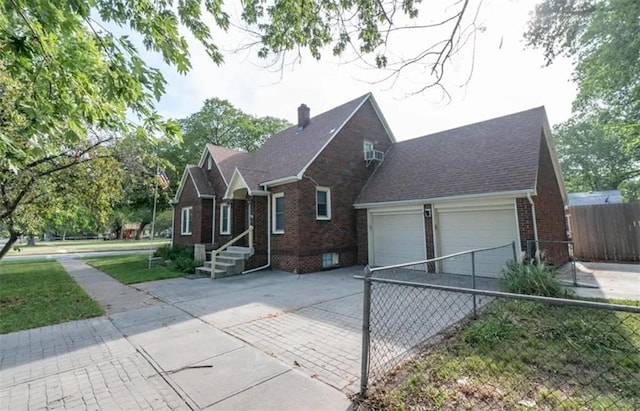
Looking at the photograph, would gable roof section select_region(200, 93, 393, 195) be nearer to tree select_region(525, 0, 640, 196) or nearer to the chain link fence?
tree select_region(525, 0, 640, 196)

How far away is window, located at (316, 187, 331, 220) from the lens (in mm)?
12027

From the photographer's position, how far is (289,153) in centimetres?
1432

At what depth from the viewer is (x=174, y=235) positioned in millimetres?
18391

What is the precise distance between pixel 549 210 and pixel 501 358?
9.25 m

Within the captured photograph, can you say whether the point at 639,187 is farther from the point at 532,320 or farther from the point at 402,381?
the point at 402,381

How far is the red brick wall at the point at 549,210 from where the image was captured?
9440 mm

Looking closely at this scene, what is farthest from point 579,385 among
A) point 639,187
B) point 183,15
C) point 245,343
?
point 639,187

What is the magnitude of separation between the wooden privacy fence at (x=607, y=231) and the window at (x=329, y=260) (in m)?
10.5

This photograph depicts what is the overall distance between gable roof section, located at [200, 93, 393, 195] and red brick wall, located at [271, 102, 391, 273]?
0.33 metres

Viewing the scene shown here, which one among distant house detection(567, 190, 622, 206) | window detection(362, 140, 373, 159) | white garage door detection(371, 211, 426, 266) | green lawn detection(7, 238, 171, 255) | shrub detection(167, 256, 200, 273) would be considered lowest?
shrub detection(167, 256, 200, 273)

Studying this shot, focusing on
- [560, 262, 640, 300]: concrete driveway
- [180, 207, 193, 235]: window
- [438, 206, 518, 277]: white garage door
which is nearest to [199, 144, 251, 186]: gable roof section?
[180, 207, 193, 235]: window

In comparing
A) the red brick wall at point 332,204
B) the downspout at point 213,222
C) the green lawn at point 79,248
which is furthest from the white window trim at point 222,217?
the green lawn at point 79,248

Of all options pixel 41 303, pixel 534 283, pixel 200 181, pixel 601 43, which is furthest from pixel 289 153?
pixel 601 43

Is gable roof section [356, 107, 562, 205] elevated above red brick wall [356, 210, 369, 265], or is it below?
above
